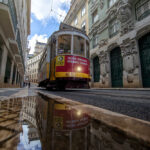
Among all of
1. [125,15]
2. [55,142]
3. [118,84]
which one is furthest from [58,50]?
[125,15]

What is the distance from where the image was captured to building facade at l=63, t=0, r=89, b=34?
13875 mm

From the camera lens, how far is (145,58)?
648 cm

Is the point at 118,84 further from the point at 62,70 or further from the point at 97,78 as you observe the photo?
the point at 62,70

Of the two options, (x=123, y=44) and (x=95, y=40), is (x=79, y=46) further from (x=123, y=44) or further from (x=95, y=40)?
(x=95, y=40)

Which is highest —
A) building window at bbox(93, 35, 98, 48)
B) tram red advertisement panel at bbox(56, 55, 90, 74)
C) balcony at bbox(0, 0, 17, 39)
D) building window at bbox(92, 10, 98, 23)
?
building window at bbox(92, 10, 98, 23)

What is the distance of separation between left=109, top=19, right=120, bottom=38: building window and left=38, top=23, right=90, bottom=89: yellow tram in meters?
5.38

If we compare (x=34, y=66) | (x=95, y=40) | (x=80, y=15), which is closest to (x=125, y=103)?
(x=95, y=40)

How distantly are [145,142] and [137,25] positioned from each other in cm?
853

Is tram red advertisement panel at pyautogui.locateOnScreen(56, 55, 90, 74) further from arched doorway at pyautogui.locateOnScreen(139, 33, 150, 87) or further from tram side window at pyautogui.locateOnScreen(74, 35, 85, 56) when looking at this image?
arched doorway at pyautogui.locateOnScreen(139, 33, 150, 87)

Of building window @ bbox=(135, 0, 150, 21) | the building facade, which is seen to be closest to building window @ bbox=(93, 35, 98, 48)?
the building facade

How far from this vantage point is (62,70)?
13.4ft

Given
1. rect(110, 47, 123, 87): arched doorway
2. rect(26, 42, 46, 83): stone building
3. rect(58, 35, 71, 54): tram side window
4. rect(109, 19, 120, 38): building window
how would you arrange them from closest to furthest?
rect(58, 35, 71, 54): tram side window
rect(110, 47, 123, 87): arched doorway
rect(109, 19, 120, 38): building window
rect(26, 42, 46, 83): stone building

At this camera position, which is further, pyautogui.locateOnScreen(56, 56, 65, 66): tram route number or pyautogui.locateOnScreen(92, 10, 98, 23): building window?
pyautogui.locateOnScreen(92, 10, 98, 23): building window

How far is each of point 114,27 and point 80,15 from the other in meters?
8.38
